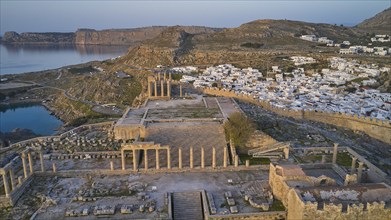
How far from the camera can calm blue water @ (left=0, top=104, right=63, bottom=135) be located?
197 ft

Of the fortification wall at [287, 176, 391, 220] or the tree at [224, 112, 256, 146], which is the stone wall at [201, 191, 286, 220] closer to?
Result: the fortification wall at [287, 176, 391, 220]

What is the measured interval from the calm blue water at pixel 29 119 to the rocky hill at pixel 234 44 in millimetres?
29568

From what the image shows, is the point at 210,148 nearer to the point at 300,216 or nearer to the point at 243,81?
the point at 300,216

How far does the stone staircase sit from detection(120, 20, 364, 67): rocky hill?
62.4 meters

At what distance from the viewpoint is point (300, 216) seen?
17281mm

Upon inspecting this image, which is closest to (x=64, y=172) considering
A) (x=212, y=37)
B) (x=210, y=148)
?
(x=210, y=148)

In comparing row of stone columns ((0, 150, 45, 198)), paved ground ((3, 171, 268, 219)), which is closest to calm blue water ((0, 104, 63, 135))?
row of stone columns ((0, 150, 45, 198))

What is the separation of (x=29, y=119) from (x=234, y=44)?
197ft

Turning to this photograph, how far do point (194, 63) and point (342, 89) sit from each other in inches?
1657

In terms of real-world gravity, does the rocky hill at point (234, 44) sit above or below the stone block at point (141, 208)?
above

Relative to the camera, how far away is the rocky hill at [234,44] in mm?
88562

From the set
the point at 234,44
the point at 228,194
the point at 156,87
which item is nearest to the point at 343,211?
the point at 228,194

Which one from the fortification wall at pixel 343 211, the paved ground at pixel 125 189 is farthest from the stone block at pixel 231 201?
the fortification wall at pixel 343 211

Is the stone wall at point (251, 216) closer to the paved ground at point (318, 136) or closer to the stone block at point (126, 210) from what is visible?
the stone block at point (126, 210)
